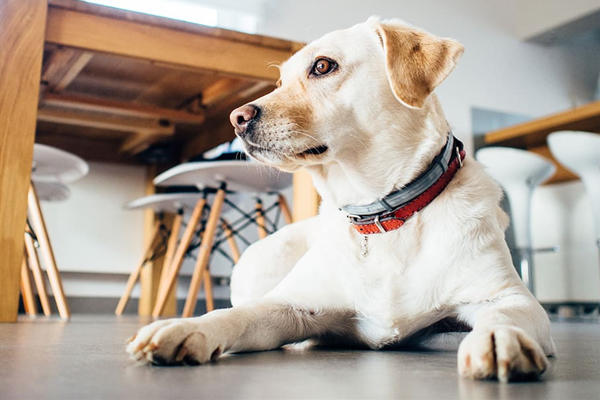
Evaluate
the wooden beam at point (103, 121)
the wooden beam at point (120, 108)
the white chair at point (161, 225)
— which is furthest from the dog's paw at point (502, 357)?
the wooden beam at point (103, 121)

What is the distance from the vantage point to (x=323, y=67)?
1119 mm

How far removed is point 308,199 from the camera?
2.17m

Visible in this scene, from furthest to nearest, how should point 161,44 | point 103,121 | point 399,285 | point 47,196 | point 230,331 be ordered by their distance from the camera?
point 47,196 < point 103,121 < point 161,44 < point 399,285 < point 230,331

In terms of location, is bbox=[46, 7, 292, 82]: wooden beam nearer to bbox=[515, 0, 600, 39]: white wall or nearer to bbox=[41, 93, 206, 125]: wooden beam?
bbox=[41, 93, 206, 125]: wooden beam

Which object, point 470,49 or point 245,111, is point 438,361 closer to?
point 245,111

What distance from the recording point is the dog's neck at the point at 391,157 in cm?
103

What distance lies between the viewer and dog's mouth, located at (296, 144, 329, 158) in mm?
1040

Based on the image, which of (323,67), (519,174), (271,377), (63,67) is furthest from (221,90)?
(271,377)

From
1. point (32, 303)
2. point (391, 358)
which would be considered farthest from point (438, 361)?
point (32, 303)

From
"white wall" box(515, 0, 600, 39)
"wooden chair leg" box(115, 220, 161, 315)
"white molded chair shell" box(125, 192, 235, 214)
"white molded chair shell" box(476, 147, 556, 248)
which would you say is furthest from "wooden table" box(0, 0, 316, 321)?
"white wall" box(515, 0, 600, 39)

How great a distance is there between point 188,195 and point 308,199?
2.64 feet

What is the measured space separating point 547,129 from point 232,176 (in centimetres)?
236

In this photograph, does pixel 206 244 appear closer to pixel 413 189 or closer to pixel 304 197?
pixel 304 197

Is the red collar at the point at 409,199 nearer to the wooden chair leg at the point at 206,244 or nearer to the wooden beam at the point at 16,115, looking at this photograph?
the wooden beam at the point at 16,115
